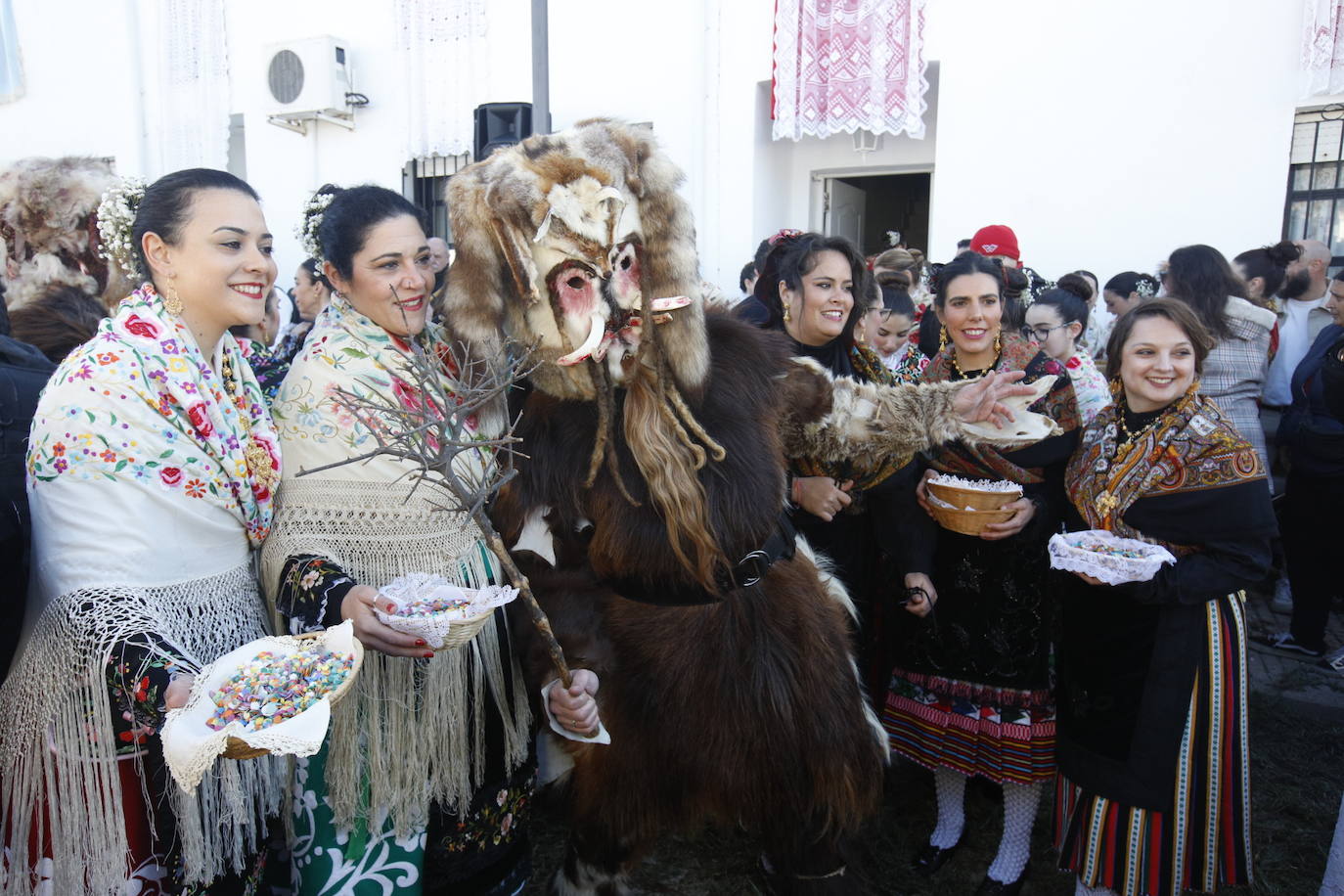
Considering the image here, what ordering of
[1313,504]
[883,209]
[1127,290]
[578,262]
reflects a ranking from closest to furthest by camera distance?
[578,262], [1313,504], [1127,290], [883,209]

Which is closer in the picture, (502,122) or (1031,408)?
(1031,408)

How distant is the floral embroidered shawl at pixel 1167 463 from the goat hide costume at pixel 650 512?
2.73ft

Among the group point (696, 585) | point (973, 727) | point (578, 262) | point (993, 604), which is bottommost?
point (973, 727)

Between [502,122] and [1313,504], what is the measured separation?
5.36m

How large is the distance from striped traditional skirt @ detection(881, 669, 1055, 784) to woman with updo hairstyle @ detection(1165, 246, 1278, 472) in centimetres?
273

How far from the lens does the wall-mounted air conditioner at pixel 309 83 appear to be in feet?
27.5

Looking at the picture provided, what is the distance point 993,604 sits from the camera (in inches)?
100

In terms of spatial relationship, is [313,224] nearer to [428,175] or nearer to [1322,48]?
[1322,48]

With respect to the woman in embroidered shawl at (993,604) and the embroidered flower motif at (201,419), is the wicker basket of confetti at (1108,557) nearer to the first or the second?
the woman in embroidered shawl at (993,604)

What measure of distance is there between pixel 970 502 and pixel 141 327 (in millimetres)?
1914

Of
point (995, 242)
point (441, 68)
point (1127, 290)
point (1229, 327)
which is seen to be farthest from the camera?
point (441, 68)

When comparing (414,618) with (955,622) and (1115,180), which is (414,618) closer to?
(955,622)

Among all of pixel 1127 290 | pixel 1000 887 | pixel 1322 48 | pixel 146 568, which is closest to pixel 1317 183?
pixel 1322 48

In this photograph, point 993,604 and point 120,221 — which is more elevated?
point 120,221
